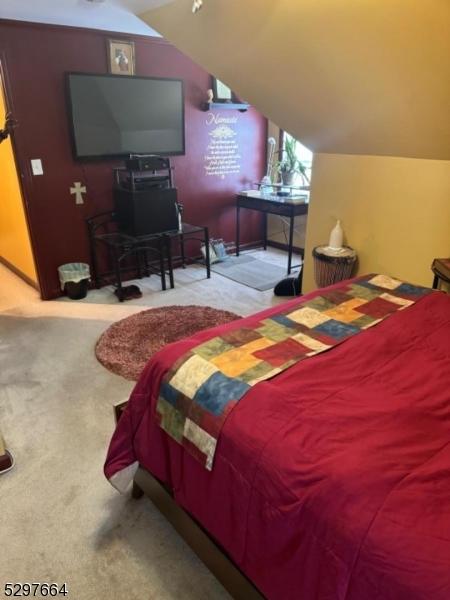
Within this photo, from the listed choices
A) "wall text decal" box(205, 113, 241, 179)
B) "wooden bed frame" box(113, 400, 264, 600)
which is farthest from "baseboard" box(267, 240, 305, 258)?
"wooden bed frame" box(113, 400, 264, 600)

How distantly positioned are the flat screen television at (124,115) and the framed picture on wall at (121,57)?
87 millimetres

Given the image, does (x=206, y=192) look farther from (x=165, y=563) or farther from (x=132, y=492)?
(x=165, y=563)

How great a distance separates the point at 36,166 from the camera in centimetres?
344

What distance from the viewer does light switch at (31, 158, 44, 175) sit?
11.2 feet

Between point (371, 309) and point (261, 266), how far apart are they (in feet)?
8.98

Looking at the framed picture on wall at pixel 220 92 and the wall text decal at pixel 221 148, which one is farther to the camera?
the wall text decal at pixel 221 148

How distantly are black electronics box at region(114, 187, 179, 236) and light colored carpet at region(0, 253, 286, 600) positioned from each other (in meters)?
1.03

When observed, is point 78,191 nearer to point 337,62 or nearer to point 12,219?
point 12,219

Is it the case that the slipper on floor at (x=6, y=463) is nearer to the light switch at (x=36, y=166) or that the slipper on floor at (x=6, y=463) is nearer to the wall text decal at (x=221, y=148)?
the light switch at (x=36, y=166)

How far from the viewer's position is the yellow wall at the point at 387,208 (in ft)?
8.63

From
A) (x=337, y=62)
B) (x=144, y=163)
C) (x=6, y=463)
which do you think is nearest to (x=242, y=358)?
(x=6, y=463)

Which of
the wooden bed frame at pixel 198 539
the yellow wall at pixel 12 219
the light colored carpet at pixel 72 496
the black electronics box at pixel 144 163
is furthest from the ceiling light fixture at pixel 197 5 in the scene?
the wooden bed frame at pixel 198 539

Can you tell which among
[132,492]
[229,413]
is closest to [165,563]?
[132,492]

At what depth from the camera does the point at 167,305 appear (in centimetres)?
363
